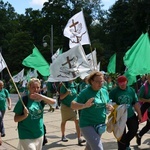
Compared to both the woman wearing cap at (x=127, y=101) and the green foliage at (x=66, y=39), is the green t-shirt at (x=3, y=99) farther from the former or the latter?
the green foliage at (x=66, y=39)

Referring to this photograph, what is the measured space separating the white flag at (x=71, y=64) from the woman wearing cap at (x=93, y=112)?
141 cm

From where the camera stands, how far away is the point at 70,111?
25.5ft

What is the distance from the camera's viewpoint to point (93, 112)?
4.83 m

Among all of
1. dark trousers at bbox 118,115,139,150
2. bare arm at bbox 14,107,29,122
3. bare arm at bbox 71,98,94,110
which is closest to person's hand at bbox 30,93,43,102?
bare arm at bbox 14,107,29,122

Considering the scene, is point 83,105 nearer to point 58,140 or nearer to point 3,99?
point 58,140

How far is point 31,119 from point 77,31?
340cm

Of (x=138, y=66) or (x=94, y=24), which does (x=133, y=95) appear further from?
(x=94, y=24)

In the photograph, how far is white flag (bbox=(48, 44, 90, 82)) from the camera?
248 inches

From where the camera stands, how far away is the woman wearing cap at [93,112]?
15.7 feet

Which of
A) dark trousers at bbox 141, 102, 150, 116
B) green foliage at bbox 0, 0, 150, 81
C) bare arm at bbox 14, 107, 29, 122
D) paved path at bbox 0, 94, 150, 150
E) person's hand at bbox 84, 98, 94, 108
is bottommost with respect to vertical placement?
paved path at bbox 0, 94, 150, 150

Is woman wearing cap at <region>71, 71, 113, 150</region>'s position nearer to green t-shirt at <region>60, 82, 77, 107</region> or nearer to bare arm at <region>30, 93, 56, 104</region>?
bare arm at <region>30, 93, 56, 104</region>

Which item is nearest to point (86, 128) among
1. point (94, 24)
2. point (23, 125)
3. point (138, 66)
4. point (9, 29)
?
point (23, 125)

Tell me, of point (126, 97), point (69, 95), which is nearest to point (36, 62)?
point (69, 95)

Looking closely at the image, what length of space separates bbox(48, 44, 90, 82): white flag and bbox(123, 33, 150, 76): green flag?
1069mm
